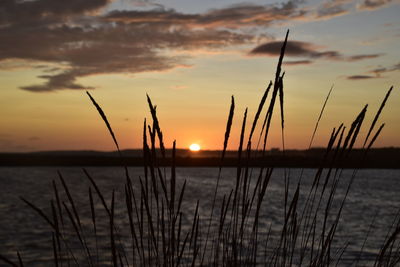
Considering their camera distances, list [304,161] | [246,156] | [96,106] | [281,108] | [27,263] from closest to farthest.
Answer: [96,106] → [281,108] → [246,156] → [304,161] → [27,263]

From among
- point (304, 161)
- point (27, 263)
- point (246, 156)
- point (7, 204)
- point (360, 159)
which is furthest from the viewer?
point (7, 204)

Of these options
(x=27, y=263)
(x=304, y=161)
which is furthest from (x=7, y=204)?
(x=304, y=161)

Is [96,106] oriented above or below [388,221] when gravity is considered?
above

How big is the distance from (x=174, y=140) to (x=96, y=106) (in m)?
0.42

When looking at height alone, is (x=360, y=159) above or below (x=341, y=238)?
above

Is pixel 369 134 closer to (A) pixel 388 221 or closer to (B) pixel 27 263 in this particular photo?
(B) pixel 27 263

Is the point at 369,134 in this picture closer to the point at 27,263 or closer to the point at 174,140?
the point at 174,140

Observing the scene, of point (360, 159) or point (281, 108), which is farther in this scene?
point (360, 159)

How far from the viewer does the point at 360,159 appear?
111 inches

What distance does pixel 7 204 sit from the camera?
35.4 metres

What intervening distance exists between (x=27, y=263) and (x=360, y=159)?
13133 millimetres

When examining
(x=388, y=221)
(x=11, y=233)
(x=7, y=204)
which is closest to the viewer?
(x=11, y=233)

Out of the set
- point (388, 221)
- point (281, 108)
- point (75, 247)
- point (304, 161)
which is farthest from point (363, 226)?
point (281, 108)

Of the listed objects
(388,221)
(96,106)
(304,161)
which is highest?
(96,106)
